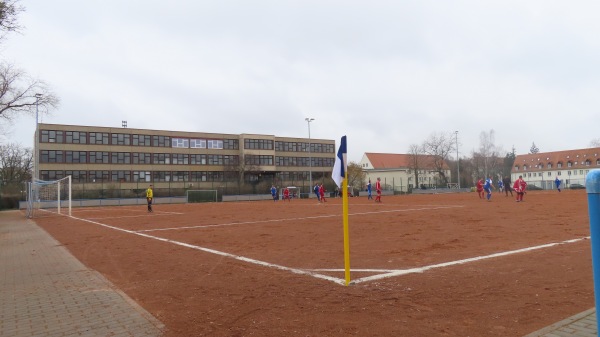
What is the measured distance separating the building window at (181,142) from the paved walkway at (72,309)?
226 ft

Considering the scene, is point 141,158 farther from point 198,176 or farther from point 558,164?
point 558,164

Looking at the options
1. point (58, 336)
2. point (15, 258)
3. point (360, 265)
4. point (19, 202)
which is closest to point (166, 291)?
point (58, 336)

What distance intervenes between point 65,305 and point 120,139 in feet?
228

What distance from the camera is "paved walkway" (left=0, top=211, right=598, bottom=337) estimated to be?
4.38 meters

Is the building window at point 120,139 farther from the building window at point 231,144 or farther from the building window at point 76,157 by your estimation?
the building window at point 231,144

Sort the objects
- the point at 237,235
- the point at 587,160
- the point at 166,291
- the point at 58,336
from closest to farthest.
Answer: the point at 58,336 < the point at 166,291 < the point at 237,235 < the point at 587,160

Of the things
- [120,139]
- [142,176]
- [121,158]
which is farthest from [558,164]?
[120,139]

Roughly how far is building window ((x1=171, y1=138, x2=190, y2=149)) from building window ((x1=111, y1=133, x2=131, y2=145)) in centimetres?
786

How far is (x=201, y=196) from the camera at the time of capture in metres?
55.7

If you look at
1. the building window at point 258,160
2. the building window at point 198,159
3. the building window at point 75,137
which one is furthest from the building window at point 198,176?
the building window at point 75,137

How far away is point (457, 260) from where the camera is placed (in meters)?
7.92

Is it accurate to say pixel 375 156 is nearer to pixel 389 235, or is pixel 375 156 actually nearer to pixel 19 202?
pixel 19 202

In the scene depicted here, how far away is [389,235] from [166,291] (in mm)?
7567

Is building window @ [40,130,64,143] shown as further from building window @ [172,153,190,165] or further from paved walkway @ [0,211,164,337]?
paved walkway @ [0,211,164,337]
